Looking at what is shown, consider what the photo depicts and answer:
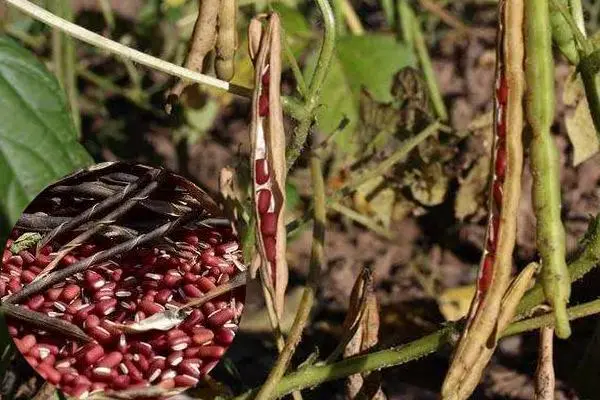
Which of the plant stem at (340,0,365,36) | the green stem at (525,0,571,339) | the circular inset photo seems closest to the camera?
the green stem at (525,0,571,339)

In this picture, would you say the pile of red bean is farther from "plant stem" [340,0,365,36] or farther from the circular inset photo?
"plant stem" [340,0,365,36]

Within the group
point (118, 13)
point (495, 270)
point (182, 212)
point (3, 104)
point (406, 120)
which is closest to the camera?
point (495, 270)

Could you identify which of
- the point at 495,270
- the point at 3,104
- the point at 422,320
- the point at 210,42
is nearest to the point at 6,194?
the point at 3,104

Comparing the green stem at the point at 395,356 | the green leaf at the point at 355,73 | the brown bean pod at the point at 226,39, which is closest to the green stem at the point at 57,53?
the green leaf at the point at 355,73

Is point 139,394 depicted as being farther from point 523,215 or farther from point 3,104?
point 523,215

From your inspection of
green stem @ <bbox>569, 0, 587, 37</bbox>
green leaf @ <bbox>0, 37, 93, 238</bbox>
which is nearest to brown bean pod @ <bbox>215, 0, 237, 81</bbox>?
green leaf @ <bbox>0, 37, 93, 238</bbox>

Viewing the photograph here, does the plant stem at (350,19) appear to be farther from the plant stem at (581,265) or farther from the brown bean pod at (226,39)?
the plant stem at (581,265)
